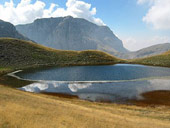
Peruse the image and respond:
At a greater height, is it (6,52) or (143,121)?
(6,52)

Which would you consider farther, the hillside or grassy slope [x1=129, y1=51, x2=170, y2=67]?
grassy slope [x1=129, y1=51, x2=170, y2=67]

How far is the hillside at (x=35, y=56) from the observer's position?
366ft

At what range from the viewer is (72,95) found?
44.8 m

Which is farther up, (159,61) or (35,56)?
(35,56)

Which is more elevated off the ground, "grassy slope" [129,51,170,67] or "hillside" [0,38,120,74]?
"hillside" [0,38,120,74]

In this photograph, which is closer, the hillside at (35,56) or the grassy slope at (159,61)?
the hillside at (35,56)

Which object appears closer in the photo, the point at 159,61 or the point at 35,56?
the point at 35,56

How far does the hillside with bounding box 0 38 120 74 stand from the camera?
11144 centimetres

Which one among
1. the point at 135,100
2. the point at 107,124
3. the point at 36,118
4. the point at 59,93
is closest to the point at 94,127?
the point at 107,124

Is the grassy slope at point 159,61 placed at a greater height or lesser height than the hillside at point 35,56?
lesser

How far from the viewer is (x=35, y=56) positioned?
421 feet

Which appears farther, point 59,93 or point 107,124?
point 59,93

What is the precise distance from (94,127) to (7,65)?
101 metres

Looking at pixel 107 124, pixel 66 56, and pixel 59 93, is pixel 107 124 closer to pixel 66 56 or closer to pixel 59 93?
pixel 59 93
